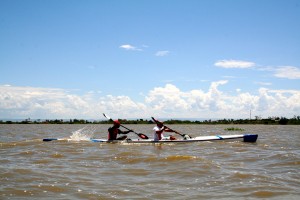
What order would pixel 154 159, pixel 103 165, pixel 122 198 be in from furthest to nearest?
1. pixel 154 159
2. pixel 103 165
3. pixel 122 198

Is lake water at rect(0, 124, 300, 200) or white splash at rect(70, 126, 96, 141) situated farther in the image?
white splash at rect(70, 126, 96, 141)

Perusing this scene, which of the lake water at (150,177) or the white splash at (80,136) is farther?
the white splash at (80,136)

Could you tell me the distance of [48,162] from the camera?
31.2 feet

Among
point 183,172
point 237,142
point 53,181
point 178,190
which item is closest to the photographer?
point 178,190

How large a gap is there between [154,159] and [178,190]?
3.90 m

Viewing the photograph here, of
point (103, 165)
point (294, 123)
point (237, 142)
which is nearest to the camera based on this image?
point (103, 165)

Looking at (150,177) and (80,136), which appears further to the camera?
(80,136)

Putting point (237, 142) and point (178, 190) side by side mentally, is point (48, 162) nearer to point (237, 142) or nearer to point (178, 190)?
point (178, 190)

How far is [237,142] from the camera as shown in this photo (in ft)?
51.2

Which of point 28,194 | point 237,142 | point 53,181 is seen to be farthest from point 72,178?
point 237,142

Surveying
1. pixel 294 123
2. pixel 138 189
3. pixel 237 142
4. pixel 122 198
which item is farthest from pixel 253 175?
pixel 294 123

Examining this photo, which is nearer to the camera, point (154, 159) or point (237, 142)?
point (154, 159)

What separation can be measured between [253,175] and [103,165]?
153 inches

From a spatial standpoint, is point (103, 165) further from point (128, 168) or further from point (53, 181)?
point (53, 181)
